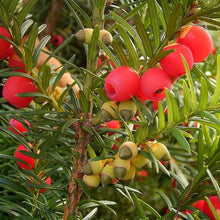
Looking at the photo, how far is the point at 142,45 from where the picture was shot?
516mm

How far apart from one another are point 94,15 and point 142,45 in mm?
104

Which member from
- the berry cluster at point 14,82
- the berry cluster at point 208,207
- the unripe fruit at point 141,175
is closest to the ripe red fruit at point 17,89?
the berry cluster at point 14,82

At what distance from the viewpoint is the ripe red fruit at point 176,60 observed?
456 mm

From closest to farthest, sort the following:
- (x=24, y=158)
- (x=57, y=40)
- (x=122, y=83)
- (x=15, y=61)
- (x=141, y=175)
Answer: (x=122, y=83) < (x=15, y=61) < (x=24, y=158) < (x=141, y=175) < (x=57, y=40)

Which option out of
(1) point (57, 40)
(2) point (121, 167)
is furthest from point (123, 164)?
(1) point (57, 40)

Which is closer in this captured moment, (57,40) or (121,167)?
(121,167)

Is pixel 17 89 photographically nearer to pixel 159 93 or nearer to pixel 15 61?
→ pixel 15 61

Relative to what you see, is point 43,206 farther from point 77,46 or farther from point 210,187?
point 77,46

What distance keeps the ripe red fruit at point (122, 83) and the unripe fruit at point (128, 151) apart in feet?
0.19

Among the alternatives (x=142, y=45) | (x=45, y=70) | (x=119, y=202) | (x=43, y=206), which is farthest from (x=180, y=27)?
(x=119, y=202)

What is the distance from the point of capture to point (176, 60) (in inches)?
18.0

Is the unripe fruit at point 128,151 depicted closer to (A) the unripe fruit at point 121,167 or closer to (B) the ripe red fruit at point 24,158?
(A) the unripe fruit at point 121,167

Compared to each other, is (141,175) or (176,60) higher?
(176,60)

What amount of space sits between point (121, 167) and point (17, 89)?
0.17m
